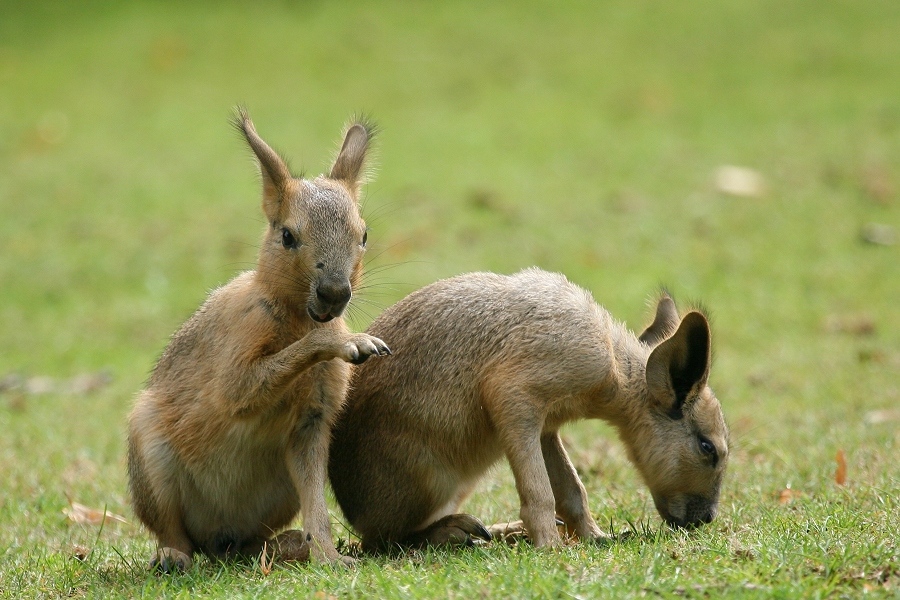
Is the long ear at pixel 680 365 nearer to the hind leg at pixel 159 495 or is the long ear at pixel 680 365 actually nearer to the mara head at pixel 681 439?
the mara head at pixel 681 439

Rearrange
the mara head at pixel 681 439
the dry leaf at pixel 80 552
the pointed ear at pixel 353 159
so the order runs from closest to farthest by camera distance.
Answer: the mara head at pixel 681 439, the dry leaf at pixel 80 552, the pointed ear at pixel 353 159

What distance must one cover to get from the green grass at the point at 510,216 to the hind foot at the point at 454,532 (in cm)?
25

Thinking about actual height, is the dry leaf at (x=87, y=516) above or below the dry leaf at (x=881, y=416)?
above

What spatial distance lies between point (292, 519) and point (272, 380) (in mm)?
992

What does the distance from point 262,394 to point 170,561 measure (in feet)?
2.97

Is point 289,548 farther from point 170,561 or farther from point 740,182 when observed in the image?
point 740,182

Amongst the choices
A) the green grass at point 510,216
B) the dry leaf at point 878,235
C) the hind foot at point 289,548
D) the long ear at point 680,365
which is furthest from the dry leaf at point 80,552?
the dry leaf at point 878,235

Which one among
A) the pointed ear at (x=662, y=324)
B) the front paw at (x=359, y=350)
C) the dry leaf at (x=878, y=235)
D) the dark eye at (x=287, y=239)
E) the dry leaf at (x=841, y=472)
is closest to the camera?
the front paw at (x=359, y=350)

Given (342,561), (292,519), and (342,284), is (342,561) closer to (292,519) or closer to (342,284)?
(292,519)

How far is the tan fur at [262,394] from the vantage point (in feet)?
14.8

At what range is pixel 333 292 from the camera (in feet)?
14.2

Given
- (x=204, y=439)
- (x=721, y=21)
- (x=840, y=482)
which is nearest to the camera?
(x=204, y=439)

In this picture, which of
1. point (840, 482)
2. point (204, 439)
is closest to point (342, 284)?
point (204, 439)

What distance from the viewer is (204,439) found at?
4785mm
